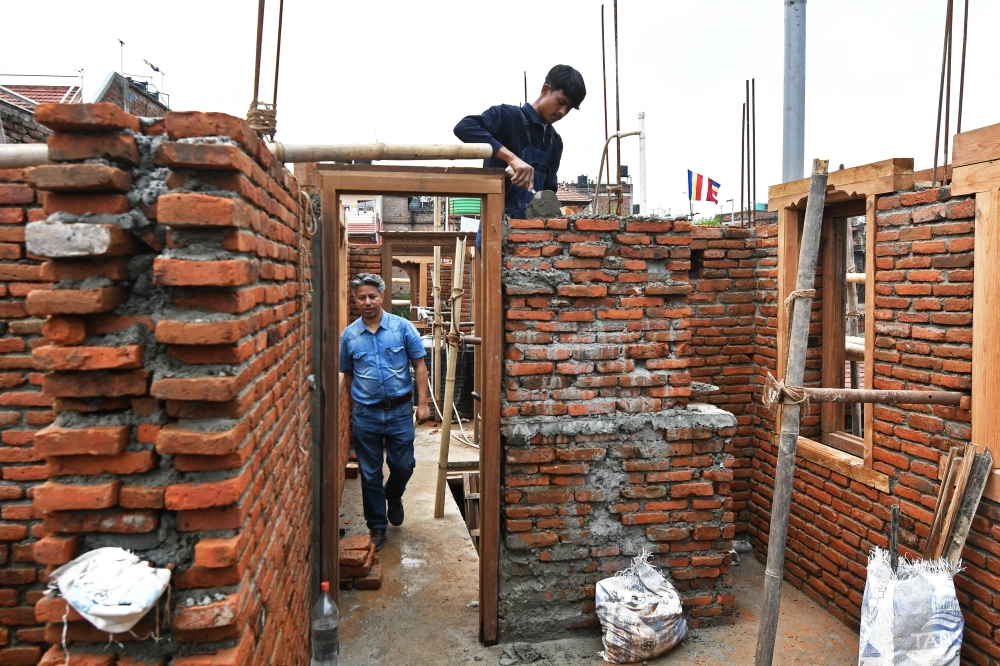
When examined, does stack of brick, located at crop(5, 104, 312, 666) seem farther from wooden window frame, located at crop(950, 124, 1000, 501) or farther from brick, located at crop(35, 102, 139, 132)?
wooden window frame, located at crop(950, 124, 1000, 501)

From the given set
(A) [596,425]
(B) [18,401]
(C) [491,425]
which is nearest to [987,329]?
(A) [596,425]

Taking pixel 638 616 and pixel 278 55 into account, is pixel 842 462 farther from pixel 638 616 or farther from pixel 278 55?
pixel 278 55

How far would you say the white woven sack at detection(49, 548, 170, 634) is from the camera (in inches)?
64.4

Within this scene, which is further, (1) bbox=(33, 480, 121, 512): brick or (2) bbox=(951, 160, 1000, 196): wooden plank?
(2) bbox=(951, 160, 1000, 196): wooden plank

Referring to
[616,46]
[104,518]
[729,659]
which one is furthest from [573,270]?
[104,518]

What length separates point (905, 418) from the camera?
3.95 metres

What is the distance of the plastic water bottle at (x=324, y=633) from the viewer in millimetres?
3547

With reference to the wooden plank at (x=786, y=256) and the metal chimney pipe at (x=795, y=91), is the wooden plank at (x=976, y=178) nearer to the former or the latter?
the wooden plank at (x=786, y=256)

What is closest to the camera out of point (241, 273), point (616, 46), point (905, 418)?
point (241, 273)

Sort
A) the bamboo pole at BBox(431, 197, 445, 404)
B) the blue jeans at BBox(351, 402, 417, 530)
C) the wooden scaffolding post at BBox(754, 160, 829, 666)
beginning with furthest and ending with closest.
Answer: the bamboo pole at BBox(431, 197, 445, 404) < the blue jeans at BBox(351, 402, 417, 530) < the wooden scaffolding post at BBox(754, 160, 829, 666)

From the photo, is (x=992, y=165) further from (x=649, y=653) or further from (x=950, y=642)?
(x=649, y=653)

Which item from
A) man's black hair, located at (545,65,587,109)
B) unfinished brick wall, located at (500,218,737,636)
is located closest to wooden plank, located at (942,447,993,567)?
unfinished brick wall, located at (500,218,737,636)

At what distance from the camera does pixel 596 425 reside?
3.84m

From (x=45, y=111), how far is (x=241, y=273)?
2.17 ft
